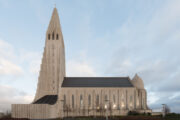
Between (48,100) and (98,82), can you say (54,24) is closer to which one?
(98,82)

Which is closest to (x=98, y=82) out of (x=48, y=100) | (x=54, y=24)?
(x=48, y=100)

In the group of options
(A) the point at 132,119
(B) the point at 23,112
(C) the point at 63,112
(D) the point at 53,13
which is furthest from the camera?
(D) the point at 53,13

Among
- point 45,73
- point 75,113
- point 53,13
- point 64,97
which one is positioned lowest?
point 75,113

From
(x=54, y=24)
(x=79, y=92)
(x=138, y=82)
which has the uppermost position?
(x=54, y=24)

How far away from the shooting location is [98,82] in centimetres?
7144

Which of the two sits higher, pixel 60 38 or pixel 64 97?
pixel 60 38

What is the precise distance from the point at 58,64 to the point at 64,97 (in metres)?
14.8

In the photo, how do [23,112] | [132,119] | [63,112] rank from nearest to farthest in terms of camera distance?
[132,119], [23,112], [63,112]

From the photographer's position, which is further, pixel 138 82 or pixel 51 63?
pixel 51 63

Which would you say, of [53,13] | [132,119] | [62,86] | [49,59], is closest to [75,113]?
[62,86]

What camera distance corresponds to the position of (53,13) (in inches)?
3162

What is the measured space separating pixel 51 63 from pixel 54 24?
16.1 metres

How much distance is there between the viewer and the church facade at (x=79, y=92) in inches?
2539

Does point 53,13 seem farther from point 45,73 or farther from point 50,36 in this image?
A: point 45,73
